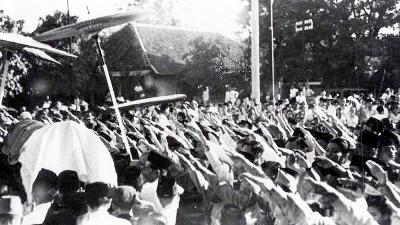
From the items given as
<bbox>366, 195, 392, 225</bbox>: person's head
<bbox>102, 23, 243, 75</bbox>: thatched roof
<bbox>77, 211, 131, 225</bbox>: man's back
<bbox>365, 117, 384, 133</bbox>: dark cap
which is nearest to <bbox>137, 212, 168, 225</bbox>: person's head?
<bbox>77, 211, 131, 225</bbox>: man's back

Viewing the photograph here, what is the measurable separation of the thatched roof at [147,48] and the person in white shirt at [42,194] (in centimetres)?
2487

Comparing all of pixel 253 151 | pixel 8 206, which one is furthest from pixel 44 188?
pixel 253 151

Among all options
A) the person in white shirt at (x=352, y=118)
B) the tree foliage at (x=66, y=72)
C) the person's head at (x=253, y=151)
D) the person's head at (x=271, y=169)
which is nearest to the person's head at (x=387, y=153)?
the person's head at (x=253, y=151)

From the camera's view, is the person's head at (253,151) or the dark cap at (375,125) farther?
the dark cap at (375,125)

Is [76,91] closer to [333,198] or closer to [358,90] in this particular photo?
[358,90]

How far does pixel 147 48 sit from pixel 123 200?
27990mm

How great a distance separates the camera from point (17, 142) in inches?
259

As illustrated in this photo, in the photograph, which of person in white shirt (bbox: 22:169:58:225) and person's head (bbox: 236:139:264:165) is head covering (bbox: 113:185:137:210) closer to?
person in white shirt (bbox: 22:169:58:225)

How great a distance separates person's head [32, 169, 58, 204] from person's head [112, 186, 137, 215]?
588 mm

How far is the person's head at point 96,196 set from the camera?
12.6 ft

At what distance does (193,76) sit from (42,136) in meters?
23.4

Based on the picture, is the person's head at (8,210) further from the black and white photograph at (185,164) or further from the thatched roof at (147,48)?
the thatched roof at (147,48)

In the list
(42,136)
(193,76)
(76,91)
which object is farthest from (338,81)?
(42,136)

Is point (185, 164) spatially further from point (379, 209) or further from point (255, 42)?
point (255, 42)
